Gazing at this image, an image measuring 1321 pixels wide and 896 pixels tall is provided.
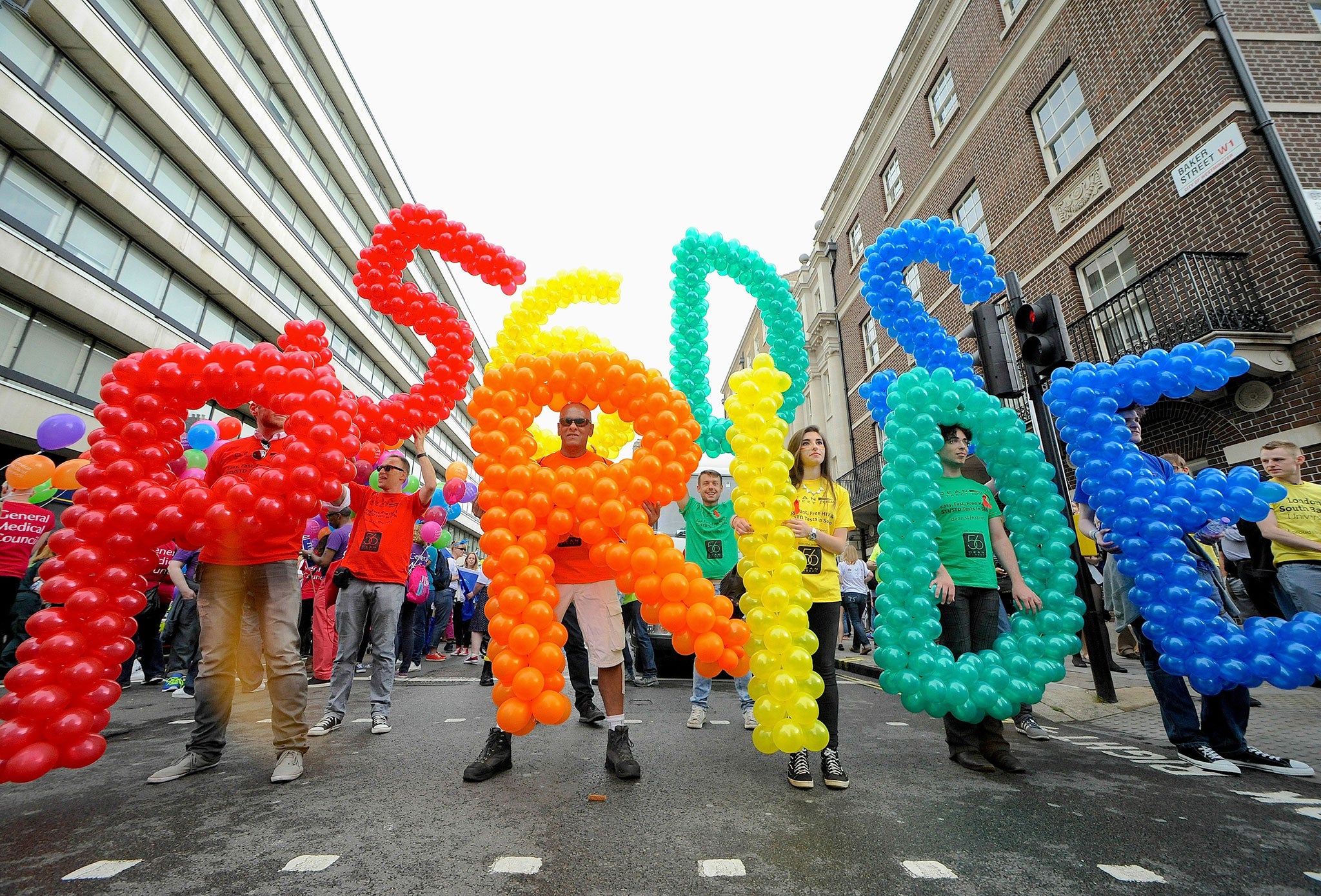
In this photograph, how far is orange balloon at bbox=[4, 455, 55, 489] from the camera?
5262 millimetres

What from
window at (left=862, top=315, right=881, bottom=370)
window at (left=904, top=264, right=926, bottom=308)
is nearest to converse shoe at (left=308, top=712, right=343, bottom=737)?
window at (left=904, top=264, right=926, bottom=308)

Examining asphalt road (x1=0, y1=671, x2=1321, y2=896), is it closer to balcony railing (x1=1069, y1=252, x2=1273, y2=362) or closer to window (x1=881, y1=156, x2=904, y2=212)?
balcony railing (x1=1069, y1=252, x2=1273, y2=362)

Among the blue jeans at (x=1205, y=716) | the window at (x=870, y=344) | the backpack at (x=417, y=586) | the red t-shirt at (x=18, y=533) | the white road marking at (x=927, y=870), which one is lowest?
the white road marking at (x=927, y=870)

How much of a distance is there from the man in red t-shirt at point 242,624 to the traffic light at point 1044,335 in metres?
5.69

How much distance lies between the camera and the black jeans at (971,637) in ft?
10.3

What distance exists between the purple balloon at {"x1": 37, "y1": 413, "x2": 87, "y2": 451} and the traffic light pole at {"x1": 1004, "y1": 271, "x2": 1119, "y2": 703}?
8.72 meters

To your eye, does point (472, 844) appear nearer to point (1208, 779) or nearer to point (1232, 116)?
point (1208, 779)

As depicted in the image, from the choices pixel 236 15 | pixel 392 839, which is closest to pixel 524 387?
pixel 392 839

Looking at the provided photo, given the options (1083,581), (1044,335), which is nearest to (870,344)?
(1044,335)

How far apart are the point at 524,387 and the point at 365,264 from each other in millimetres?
2947

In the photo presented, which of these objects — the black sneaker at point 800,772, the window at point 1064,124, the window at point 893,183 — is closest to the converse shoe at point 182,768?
the black sneaker at point 800,772

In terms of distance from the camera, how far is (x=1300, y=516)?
13.1 ft

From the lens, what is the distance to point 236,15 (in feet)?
60.6

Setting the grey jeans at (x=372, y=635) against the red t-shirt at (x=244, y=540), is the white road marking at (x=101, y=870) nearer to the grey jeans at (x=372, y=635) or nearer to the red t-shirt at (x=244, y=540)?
the red t-shirt at (x=244, y=540)
